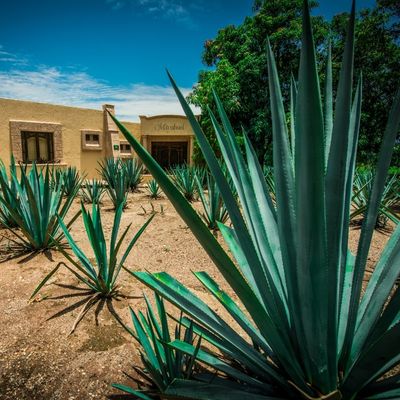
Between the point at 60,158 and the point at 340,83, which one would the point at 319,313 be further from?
the point at 60,158

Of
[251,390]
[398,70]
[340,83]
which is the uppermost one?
[398,70]

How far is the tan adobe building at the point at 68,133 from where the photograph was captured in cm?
1071

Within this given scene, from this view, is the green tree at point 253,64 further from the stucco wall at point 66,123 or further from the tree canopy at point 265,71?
the stucco wall at point 66,123

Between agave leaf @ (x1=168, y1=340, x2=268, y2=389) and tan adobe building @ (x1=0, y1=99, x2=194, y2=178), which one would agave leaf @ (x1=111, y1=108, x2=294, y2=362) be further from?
tan adobe building @ (x1=0, y1=99, x2=194, y2=178)

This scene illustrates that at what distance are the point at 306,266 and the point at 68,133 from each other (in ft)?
43.8

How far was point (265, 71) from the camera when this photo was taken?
12156 millimetres

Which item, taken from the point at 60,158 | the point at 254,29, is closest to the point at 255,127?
the point at 254,29

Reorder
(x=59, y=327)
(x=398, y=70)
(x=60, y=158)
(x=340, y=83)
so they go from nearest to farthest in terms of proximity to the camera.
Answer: (x=340, y=83) → (x=59, y=327) → (x=398, y=70) → (x=60, y=158)

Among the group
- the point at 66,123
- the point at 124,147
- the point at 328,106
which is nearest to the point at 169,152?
the point at 124,147

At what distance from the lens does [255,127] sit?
1200cm

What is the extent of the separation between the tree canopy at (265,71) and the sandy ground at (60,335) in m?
10.5

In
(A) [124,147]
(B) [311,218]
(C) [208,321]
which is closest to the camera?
(B) [311,218]

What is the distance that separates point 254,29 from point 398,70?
6.27 metres

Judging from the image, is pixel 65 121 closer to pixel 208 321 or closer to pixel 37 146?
pixel 37 146
